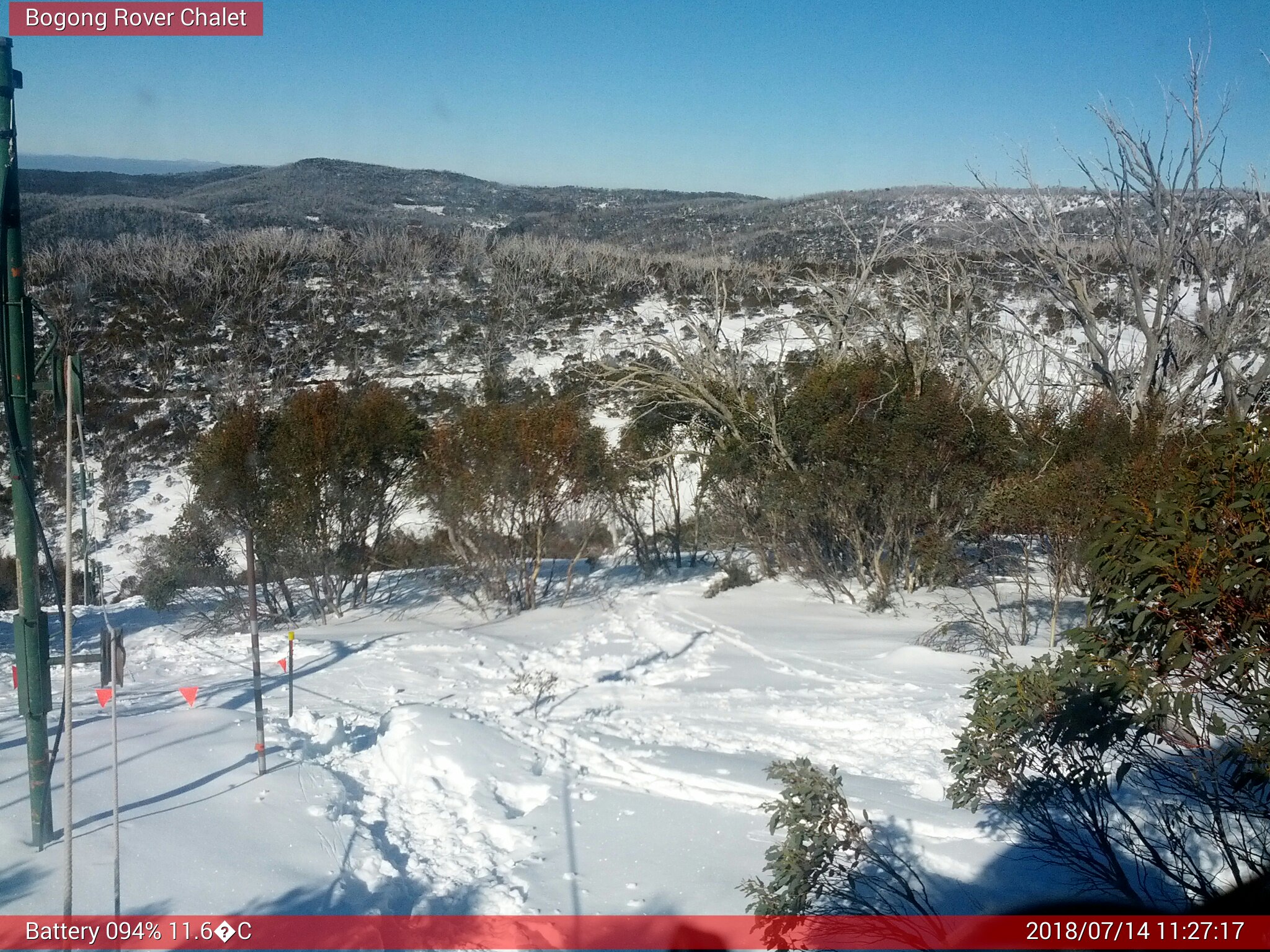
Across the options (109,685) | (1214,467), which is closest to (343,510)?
(109,685)

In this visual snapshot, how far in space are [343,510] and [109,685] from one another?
9182mm

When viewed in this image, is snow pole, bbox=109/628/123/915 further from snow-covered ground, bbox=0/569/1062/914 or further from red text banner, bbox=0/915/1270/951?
snow-covered ground, bbox=0/569/1062/914

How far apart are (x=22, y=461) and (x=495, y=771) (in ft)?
12.1

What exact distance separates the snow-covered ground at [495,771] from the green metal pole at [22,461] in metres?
0.46

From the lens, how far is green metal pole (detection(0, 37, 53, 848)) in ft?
15.5

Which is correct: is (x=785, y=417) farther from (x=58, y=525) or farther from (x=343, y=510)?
(x=58, y=525)

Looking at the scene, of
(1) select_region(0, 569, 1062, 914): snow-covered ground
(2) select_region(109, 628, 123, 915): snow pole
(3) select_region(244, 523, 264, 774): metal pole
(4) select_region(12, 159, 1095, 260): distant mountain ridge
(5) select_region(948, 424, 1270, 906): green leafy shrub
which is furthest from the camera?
(4) select_region(12, 159, 1095, 260): distant mountain ridge

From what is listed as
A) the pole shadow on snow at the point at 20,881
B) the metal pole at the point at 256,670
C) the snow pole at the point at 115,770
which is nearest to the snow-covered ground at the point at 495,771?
the pole shadow on snow at the point at 20,881

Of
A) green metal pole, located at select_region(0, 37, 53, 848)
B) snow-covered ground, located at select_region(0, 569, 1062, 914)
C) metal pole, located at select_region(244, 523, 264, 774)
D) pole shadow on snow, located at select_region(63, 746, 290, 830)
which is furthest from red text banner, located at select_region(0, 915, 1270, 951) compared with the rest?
metal pole, located at select_region(244, 523, 264, 774)

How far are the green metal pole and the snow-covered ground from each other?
46 cm

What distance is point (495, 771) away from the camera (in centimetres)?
677

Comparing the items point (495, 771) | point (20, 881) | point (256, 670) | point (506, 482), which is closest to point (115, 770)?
point (20, 881)

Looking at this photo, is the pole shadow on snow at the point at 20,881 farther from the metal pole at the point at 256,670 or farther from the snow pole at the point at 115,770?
the metal pole at the point at 256,670

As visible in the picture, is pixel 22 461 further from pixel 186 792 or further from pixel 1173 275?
pixel 1173 275
